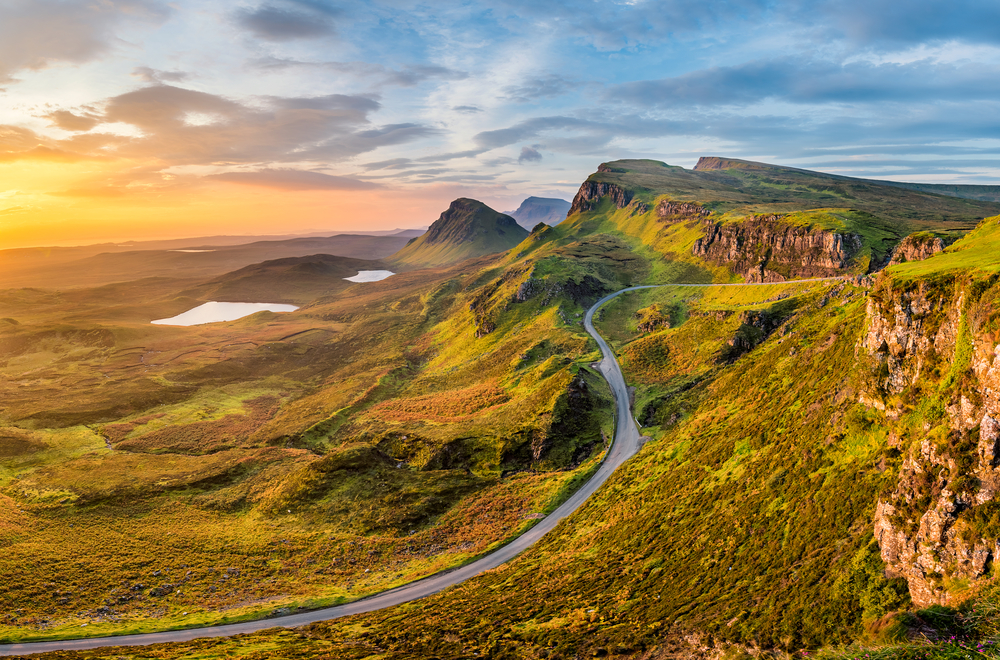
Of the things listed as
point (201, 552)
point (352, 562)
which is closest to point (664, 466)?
point (352, 562)

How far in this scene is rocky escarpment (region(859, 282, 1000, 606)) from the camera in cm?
2452

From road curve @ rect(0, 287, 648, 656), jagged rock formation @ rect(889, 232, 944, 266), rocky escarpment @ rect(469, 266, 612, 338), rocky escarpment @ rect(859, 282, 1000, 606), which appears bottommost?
road curve @ rect(0, 287, 648, 656)

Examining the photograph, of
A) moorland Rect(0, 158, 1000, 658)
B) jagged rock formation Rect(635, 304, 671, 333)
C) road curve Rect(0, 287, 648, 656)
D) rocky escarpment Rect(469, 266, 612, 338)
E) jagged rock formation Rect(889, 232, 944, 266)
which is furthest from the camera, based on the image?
rocky escarpment Rect(469, 266, 612, 338)

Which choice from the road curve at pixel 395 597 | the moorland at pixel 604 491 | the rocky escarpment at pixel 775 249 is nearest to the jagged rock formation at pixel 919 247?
the moorland at pixel 604 491

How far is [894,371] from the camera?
119ft

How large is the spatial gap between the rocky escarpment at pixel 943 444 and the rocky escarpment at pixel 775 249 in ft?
372

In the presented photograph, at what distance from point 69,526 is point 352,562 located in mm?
53668

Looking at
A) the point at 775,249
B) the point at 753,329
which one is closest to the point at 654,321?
the point at 753,329

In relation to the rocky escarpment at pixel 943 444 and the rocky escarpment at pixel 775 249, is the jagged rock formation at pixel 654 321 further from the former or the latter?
the rocky escarpment at pixel 943 444

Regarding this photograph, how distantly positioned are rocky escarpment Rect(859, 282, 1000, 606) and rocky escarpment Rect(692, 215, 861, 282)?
372 feet

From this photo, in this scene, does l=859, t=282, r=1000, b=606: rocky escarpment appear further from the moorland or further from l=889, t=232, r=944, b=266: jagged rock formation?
l=889, t=232, r=944, b=266: jagged rock formation

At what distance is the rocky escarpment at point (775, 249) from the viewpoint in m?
133

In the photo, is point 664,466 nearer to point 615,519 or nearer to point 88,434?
point 615,519

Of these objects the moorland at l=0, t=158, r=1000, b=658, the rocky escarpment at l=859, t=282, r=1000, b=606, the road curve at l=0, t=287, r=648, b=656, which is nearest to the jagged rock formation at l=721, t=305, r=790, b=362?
the moorland at l=0, t=158, r=1000, b=658
